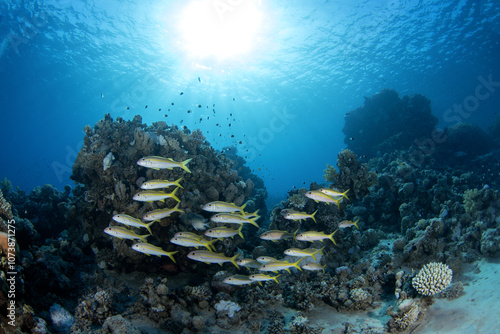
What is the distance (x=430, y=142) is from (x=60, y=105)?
75.7 m

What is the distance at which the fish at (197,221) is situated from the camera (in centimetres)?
746

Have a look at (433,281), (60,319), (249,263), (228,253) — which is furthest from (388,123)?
(60,319)

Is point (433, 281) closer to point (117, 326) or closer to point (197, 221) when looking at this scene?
point (197, 221)

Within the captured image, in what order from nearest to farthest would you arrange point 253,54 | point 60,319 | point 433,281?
point 60,319, point 433,281, point 253,54

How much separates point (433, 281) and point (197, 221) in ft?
21.3

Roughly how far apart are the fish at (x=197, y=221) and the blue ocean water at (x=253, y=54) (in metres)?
10.9

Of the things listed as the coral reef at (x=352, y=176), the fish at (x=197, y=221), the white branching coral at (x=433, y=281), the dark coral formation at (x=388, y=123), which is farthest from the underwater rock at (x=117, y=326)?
the dark coral formation at (x=388, y=123)

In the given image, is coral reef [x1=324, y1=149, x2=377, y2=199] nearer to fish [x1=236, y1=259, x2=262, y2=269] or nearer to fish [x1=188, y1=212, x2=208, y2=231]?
fish [x1=236, y1=259, x2=262, y2=269]

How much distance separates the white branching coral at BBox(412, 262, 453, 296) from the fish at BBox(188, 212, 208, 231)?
235 inches

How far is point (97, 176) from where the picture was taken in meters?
9.01

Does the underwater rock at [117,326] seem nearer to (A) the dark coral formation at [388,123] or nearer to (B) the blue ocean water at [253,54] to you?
(B) the blue ocean water at [253,54]

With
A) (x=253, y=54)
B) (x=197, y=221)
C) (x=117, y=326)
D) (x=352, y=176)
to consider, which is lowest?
(x=117, y=326)

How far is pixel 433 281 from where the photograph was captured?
17.5ft

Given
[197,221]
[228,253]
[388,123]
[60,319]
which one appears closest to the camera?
[60,319]
